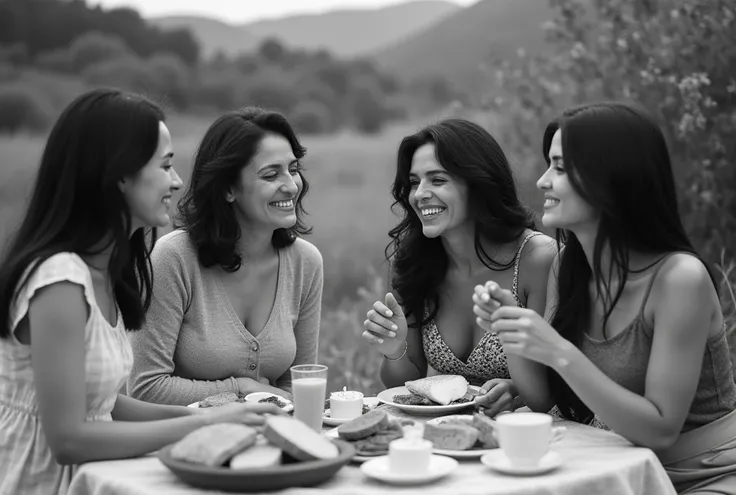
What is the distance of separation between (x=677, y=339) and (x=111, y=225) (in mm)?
1528

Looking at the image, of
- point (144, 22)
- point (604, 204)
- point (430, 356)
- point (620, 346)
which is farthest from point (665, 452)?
point (144, 22)

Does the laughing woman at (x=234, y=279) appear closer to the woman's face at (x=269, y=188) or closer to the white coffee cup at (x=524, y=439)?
the woman's face at (x=269, y=188)

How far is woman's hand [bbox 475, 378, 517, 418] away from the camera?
261 cm

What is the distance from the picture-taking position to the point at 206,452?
1886mm

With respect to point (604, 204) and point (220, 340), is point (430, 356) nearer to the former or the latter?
point (220, 340)

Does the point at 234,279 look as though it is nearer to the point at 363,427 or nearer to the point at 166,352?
the point at 166,352

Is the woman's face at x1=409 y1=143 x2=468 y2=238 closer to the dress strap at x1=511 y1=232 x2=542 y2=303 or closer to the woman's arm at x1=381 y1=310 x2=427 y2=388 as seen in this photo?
the dress strap at x1=511 y1=232 x2=542 y2=303

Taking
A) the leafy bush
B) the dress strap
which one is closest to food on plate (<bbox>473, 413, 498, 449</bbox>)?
the dress strap

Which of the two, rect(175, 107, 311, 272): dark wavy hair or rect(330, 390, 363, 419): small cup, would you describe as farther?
rect(175, 107, 311, 272): dark wavy hair

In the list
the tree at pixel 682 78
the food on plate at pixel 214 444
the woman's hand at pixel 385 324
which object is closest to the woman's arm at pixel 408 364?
the woman's hand at pixel 385 324

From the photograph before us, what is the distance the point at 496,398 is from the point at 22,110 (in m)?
8.02

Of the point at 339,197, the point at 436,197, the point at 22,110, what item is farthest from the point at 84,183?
the point at 339,197

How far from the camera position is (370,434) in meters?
2.17

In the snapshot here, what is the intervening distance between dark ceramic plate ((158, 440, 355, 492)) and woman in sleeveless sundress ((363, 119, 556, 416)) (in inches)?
46.2
